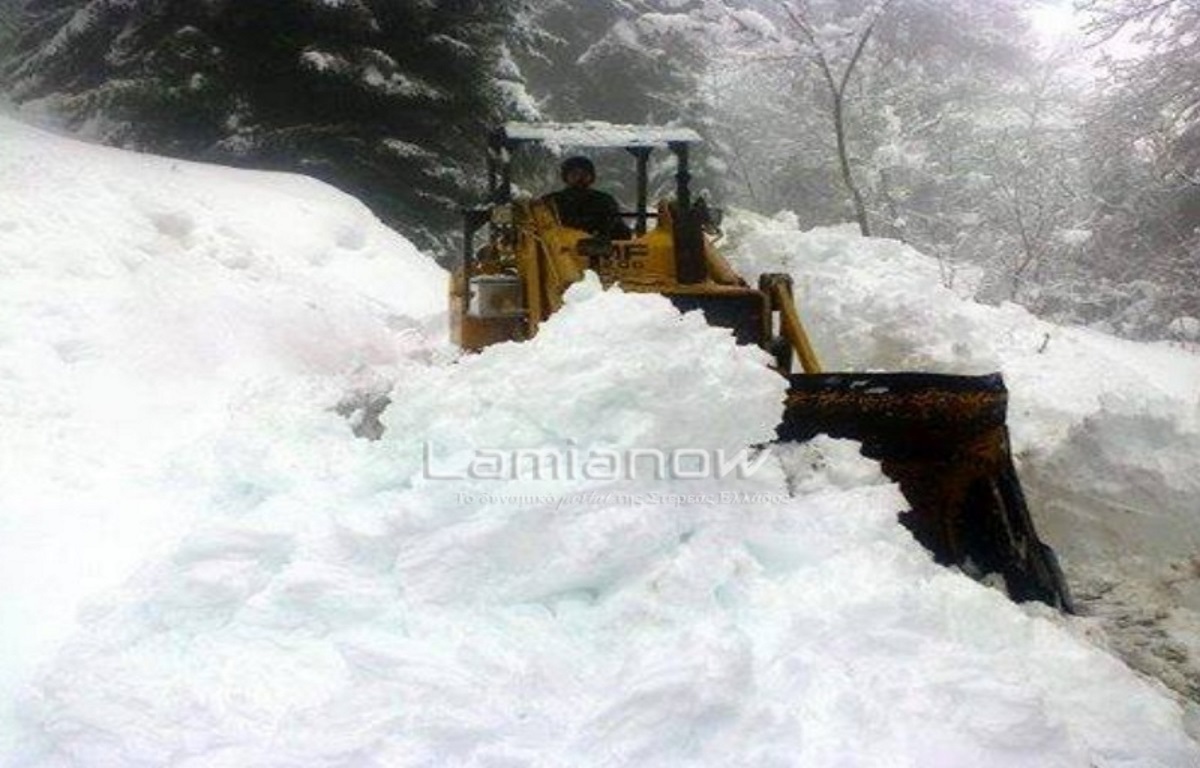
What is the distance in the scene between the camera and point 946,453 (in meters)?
4.80

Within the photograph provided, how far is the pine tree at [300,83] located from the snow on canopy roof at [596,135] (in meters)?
4.41

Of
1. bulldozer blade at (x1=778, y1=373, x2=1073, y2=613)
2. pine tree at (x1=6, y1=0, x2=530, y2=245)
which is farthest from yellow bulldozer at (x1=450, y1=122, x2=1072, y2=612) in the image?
pine tree at (x1=6, y1=0, x2=530, y2=245)

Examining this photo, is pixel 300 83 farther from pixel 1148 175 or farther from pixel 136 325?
pixel 1148 175

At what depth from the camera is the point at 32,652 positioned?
3168 millimetres

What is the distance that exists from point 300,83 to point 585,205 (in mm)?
5239

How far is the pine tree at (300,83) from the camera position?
10273 millimetres

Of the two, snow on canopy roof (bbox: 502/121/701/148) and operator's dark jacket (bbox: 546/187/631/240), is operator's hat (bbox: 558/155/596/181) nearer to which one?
operator's dark jacket (bbox: 546/187/631/240)

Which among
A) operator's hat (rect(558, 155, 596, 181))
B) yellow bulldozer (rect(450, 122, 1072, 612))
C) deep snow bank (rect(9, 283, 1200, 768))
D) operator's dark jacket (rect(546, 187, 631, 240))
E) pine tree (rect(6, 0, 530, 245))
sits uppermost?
pine tree (rect(6, 0, 530, 245))

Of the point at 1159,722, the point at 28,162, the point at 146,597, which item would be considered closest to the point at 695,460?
the point at 1159,722

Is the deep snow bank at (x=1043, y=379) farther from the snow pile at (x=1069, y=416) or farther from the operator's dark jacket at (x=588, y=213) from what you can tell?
the operator's dark jacket at (x=588, y=213)

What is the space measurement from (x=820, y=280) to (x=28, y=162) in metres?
6.31

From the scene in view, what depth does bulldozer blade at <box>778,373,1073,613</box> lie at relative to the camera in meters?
4.73

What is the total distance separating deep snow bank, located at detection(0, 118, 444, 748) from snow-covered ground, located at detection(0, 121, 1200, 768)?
0.08 ft

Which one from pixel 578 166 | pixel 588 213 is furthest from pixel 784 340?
pixel 578 166
